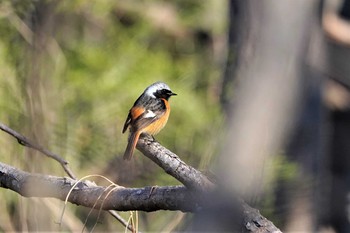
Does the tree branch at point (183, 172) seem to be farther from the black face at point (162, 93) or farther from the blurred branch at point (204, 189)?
the black face at point (162, 93)

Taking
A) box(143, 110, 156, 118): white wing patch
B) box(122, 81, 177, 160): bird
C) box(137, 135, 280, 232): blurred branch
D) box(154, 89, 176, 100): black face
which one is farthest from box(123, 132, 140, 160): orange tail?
box(137, 135, 280, 232): blurred branch

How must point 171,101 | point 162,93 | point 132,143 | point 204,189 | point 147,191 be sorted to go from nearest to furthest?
point 204,189 → point 147,191 → point 132,143 → point 162,93 → point 171,101

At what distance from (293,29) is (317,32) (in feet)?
2.87

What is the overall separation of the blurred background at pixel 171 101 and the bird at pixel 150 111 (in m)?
0.22

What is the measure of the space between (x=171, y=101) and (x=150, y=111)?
273 centimetres

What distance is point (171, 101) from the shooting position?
21.4 ft

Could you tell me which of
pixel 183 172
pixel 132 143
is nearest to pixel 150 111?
pixel 132 143

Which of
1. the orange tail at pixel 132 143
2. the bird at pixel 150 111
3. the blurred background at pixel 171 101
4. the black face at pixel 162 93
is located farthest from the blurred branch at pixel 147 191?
the black face at pixel 162 93

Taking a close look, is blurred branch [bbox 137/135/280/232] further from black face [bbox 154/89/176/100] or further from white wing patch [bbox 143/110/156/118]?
black face [bbox 154/89/176/100]

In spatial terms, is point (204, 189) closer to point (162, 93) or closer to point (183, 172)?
point (183, 172)

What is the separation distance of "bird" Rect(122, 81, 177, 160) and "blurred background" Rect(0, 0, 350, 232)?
22 centimetres

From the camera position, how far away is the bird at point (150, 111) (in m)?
3.61

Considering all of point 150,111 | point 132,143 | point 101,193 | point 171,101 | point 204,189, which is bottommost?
point 171,101

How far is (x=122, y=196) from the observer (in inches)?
98.4
